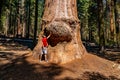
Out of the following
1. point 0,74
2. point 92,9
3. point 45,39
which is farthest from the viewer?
point 92,9

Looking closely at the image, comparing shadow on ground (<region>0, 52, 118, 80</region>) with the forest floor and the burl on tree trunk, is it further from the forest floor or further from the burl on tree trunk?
the burl on tree trunk

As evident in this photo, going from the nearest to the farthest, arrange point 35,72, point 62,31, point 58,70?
1. point 35,72
2. point 58,70
3. point 62,31

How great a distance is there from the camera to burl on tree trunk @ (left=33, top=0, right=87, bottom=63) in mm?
15031

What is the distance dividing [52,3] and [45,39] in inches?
83.6

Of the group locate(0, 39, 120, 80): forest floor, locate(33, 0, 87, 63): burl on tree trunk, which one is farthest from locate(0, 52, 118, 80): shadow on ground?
locate(33, 0, 87, 63): burl on tree trunk

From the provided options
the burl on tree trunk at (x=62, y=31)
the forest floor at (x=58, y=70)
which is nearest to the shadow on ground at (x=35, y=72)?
the forest floor at (x=58, y=70)

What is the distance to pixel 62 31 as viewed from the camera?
49.1 ft

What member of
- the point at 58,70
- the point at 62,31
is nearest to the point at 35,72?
the point at 58,70

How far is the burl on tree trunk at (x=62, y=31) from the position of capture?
15031 mm

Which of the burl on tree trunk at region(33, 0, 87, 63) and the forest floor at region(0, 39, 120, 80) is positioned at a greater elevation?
the burl on tree trunk at region(33, 0, 87, 63)

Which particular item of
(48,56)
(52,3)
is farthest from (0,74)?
(52,3)

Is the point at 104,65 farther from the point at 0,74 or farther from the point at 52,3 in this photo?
the point at 0,74

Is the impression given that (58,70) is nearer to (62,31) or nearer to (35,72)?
(35,72)

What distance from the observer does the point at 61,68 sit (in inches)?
560
